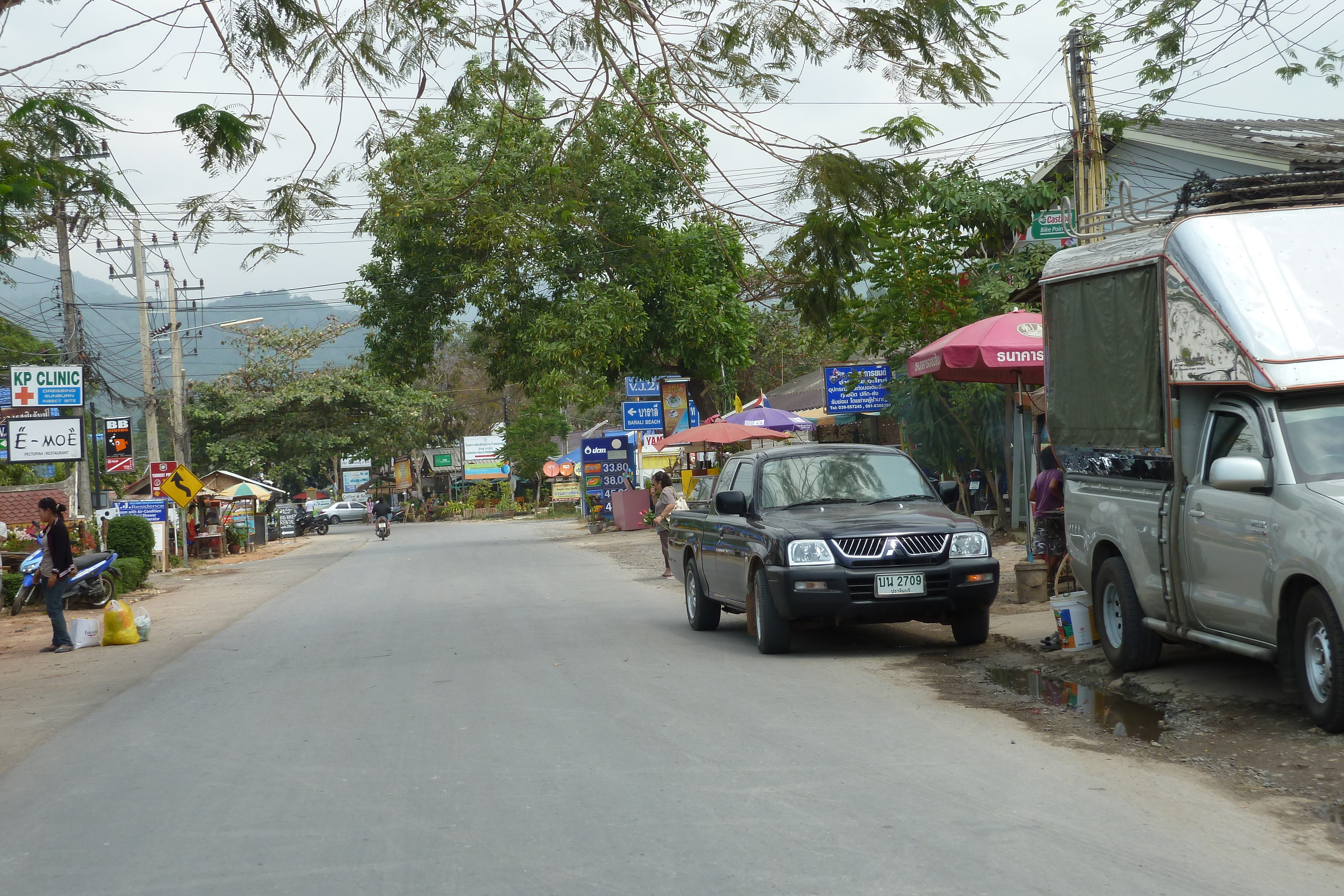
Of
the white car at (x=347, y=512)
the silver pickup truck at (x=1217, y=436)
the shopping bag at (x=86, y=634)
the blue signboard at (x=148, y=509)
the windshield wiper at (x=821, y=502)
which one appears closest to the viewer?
the silver pickup truck at (x=1217, y=436)

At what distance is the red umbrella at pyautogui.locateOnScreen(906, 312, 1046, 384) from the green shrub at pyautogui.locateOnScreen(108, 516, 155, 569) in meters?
16.8

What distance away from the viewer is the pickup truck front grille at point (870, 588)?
10.0 m

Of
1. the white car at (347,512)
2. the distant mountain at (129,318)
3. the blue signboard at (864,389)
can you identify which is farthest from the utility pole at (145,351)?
the white car at (347,512)

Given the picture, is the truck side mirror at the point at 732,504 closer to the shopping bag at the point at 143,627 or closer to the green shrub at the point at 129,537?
the shopping bag at the point at 143,627

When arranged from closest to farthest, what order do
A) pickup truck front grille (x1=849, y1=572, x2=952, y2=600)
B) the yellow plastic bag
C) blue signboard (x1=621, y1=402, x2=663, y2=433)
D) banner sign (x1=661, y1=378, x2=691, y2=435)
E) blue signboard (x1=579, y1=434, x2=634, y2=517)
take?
pickup truck front grille (x1=849, y1=572, x2=952, y2=600), the yellow plastic bag, banner sign (x1=661, y1=378, x2=691, y2=435), blue signboard (x1=621, y1=402, x2=663, y2=433), blue signboard (x1=579, y1=434, x2=634, y2=517)

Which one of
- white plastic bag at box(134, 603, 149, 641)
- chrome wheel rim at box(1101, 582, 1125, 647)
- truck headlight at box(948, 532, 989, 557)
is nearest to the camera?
chrome wheel rim at box(1101, 582, 1125, 647)

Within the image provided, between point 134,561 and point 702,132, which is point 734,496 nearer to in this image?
point 702,132

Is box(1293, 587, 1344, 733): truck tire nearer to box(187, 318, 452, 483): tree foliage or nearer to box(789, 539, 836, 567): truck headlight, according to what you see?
box(789, 539, 836, 567): truck headlight

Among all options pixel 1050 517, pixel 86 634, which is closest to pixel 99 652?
pixel 86 634

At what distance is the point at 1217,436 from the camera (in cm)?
748

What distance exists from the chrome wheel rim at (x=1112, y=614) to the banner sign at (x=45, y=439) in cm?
2246

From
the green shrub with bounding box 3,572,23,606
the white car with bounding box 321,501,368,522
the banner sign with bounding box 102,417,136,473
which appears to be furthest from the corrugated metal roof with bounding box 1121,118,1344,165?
the white car with bounding box 321,501,368,522

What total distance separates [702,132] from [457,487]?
2955 inches

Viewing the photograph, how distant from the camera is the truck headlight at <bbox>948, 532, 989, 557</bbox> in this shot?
10312 mm
